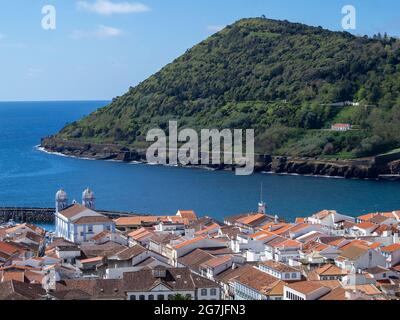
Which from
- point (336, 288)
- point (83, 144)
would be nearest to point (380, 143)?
point (83, 144)

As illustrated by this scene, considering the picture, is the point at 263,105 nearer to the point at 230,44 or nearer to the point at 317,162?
the point at 317,162

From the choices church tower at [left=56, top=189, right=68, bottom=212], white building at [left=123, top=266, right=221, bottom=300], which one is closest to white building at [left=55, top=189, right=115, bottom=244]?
church tower at [left=56, top=189, right=68, bottom=212]

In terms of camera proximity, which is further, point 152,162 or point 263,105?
point 263,105

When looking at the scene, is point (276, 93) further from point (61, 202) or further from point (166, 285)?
point (166, 285)

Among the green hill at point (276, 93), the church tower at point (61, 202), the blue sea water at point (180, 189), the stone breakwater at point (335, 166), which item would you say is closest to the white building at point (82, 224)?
the church tower at point (61, 202)

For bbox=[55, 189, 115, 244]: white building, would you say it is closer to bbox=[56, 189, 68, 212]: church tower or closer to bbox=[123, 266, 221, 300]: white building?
bbox=[56, 189, 68, 212]: church tower

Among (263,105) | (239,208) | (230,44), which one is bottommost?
(239,208)
